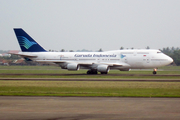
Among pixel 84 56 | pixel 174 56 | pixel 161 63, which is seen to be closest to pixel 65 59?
pixel 84 56

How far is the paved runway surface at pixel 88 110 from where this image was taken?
1318 cm

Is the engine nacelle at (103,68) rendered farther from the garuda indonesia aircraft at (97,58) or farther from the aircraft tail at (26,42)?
the aircraft tail at (26,42)

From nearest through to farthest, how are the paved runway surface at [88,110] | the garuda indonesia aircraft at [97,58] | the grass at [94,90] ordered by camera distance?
the paved runway surface at [88,110], the grass at [94,90], the garuda indonesia aircraft at [97,58]

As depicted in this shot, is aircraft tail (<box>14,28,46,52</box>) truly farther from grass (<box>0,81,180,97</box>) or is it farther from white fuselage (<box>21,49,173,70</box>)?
grass (<box>0,81,180,97</box>)

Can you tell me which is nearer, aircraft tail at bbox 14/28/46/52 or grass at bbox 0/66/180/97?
grass at bbox 0/66/180/97

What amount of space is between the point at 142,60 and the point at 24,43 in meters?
24.1

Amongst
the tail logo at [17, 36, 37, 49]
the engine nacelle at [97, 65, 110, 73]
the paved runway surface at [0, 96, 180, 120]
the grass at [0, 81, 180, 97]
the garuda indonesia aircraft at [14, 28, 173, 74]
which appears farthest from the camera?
the tail logo at [17, 36, 37, 49]

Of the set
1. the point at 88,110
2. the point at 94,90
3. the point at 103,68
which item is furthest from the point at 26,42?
the point at 88,110

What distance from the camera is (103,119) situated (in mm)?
12773

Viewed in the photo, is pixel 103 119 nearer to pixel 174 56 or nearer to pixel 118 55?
pixel 118 55

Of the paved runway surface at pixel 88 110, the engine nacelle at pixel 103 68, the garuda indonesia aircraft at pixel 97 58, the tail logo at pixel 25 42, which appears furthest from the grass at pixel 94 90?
the tail logo at pixel 25 42

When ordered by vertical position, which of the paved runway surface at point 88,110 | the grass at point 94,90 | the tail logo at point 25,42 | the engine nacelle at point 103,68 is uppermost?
the tail logo at point 25,42

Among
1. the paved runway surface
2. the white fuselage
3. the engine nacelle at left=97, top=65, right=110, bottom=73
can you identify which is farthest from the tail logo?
the paved runway surface

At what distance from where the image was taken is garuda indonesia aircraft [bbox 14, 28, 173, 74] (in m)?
51.1
